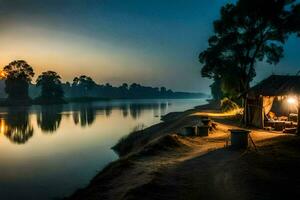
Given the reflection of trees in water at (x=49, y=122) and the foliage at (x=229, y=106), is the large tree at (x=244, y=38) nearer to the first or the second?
the foliage at (x=229, y=106)

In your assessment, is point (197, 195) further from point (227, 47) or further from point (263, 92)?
point (227, 47)

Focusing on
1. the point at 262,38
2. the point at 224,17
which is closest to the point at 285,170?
the point at 262,38

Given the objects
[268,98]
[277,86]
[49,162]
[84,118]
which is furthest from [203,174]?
[84,118]

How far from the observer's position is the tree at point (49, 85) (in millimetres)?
136875

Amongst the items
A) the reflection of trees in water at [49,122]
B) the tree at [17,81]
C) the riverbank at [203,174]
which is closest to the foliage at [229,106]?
the reflection of trees in water at [49,122]

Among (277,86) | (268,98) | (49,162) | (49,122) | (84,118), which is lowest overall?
(49,162)

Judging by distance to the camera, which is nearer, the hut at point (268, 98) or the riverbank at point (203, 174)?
the riverbank at point (203, 174)

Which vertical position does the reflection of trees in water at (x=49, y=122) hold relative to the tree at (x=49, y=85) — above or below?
below

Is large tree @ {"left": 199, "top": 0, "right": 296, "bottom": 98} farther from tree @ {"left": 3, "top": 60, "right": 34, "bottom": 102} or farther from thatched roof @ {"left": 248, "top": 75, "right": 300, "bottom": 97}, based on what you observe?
tree @ {"left": 3, "top": 60, "right": 34, "bottom": 102}

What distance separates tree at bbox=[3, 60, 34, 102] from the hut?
369ft

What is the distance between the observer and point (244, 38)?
42.0 metres

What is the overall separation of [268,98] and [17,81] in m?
115

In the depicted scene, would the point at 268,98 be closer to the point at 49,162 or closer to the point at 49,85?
the point at 49,162

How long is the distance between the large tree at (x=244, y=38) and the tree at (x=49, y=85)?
102128 mm
